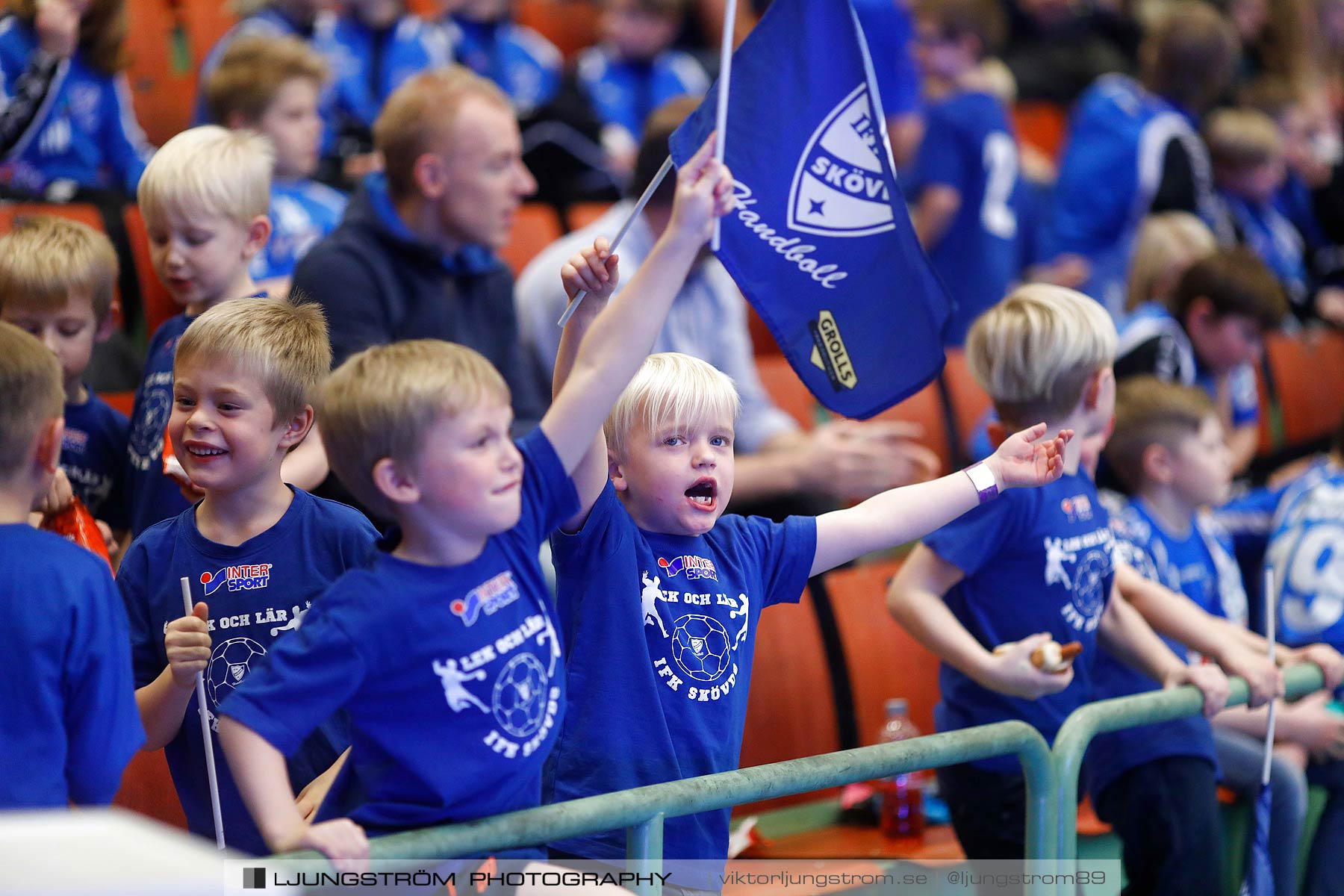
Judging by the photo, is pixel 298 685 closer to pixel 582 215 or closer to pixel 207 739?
pixel 207 739

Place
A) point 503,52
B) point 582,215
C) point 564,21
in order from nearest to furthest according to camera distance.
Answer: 1. point 582,215
2. point 503,52
3. point 564,21

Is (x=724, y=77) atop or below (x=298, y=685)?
atop

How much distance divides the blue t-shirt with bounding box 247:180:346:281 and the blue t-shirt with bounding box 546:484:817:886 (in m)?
2.11

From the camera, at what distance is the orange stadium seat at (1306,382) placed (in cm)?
624

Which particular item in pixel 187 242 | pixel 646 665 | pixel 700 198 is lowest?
pixel 646 665

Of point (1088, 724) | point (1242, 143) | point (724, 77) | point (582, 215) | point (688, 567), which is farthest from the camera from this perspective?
point (1242, 143)

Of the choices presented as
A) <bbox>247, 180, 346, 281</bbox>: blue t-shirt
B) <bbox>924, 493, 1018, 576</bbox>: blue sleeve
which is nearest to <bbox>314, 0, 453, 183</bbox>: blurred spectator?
<bbox>247, 180, 346, 281</bbox>: blue t-shirt

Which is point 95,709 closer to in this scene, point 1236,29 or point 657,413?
point 657,413

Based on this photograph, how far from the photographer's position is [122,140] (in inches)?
179

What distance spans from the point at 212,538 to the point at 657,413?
28.9 inches

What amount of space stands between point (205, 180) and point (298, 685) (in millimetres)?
1428

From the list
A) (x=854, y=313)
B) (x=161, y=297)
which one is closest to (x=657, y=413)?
(x=854, y=313)

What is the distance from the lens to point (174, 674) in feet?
6.76

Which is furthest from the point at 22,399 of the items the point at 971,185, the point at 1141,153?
the point at 1141,153
